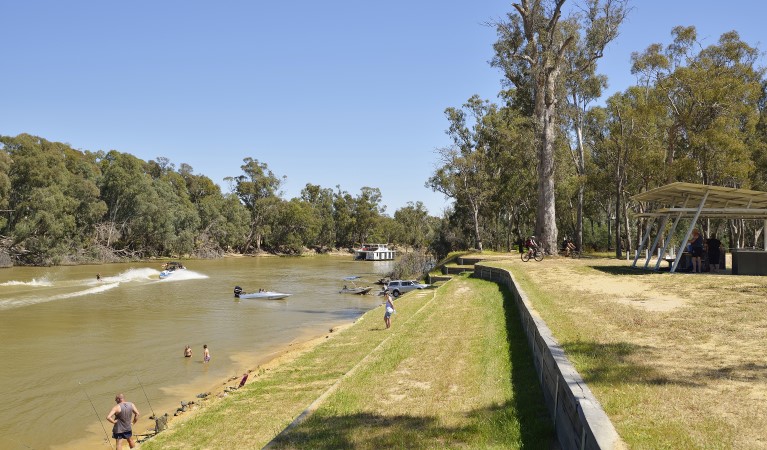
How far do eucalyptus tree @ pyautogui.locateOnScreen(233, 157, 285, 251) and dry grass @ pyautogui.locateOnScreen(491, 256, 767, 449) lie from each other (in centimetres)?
10098

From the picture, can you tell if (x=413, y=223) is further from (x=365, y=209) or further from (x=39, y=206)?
(x=39, y=206)

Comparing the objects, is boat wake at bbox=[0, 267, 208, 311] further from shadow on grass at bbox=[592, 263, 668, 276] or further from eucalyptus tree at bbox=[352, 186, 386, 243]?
eucalyptus tree at bbox=[352, 186, 386, 243]

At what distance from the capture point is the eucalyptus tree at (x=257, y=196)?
368 feet

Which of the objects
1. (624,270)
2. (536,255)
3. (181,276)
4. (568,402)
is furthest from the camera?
(181,276)

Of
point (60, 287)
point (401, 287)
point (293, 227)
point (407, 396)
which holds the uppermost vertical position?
point (293, 227)

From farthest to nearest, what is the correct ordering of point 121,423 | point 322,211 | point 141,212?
point 322,211, point 141,212, point 121,423

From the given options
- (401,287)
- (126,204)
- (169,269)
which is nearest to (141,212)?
(126,204)

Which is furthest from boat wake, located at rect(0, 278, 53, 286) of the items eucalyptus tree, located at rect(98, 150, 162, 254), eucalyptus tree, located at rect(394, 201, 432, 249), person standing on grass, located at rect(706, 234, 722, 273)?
eucalyptus tree, located at rect(394, 201, 432, 249)

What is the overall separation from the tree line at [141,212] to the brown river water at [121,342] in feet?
61.0

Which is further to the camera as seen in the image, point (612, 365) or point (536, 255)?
point (536, 255)

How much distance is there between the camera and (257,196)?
118 meters

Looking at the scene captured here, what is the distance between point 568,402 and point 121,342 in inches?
899

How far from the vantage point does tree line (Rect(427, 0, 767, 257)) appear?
32188 millimetres

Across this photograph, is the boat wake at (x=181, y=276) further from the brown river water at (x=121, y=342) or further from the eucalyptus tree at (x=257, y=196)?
the eucalyptus tree at (x=257, y=196)
